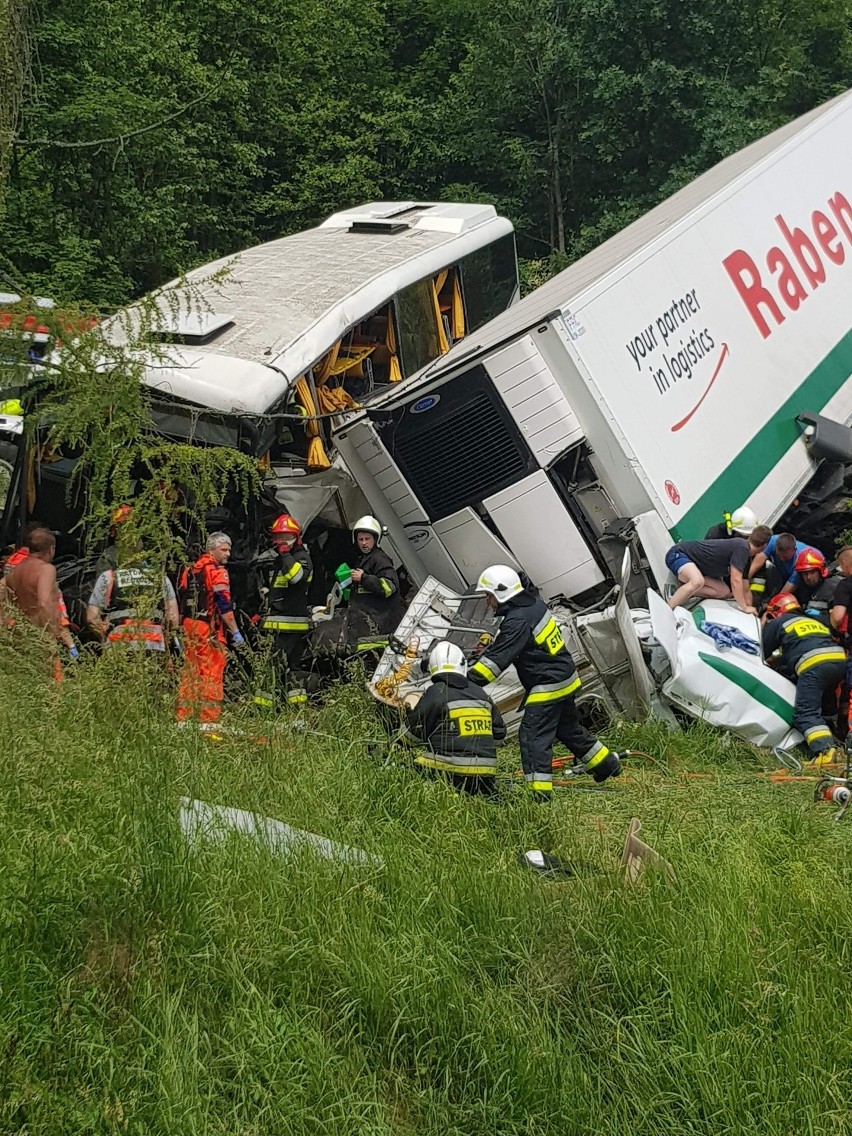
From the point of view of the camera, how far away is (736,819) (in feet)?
18.1

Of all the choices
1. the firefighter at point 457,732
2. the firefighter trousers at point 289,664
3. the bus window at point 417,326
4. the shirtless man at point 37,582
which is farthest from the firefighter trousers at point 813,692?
the bus window at point 417,326

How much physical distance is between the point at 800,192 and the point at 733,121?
8.28 m

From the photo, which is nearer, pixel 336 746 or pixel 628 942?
pixel 628 942

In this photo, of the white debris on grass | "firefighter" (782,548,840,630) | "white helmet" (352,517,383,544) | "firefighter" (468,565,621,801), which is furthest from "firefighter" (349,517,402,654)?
the white debris on grass

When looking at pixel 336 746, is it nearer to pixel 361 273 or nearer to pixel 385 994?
pixel 385 994

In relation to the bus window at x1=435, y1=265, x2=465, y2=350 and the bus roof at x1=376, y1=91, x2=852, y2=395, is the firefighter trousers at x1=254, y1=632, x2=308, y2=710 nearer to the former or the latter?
the bus roof at x1=376, y1=91, x2=852, y2=395

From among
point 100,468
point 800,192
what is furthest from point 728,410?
point 100,468

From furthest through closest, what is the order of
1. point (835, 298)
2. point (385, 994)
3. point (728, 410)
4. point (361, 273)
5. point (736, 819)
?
point (835, 298) < point (361, 273) < point (728, 410) < point (736, 819) < point (385, 994)

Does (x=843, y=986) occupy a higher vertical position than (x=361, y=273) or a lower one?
lower

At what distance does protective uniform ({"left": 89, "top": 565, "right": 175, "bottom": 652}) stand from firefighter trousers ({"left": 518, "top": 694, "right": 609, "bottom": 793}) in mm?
1759

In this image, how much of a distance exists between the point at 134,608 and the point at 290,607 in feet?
6.93

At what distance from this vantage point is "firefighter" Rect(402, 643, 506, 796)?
5707 millimetres

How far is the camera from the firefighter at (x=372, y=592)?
7875 mm

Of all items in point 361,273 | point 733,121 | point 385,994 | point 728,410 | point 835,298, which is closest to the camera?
point 385,994
